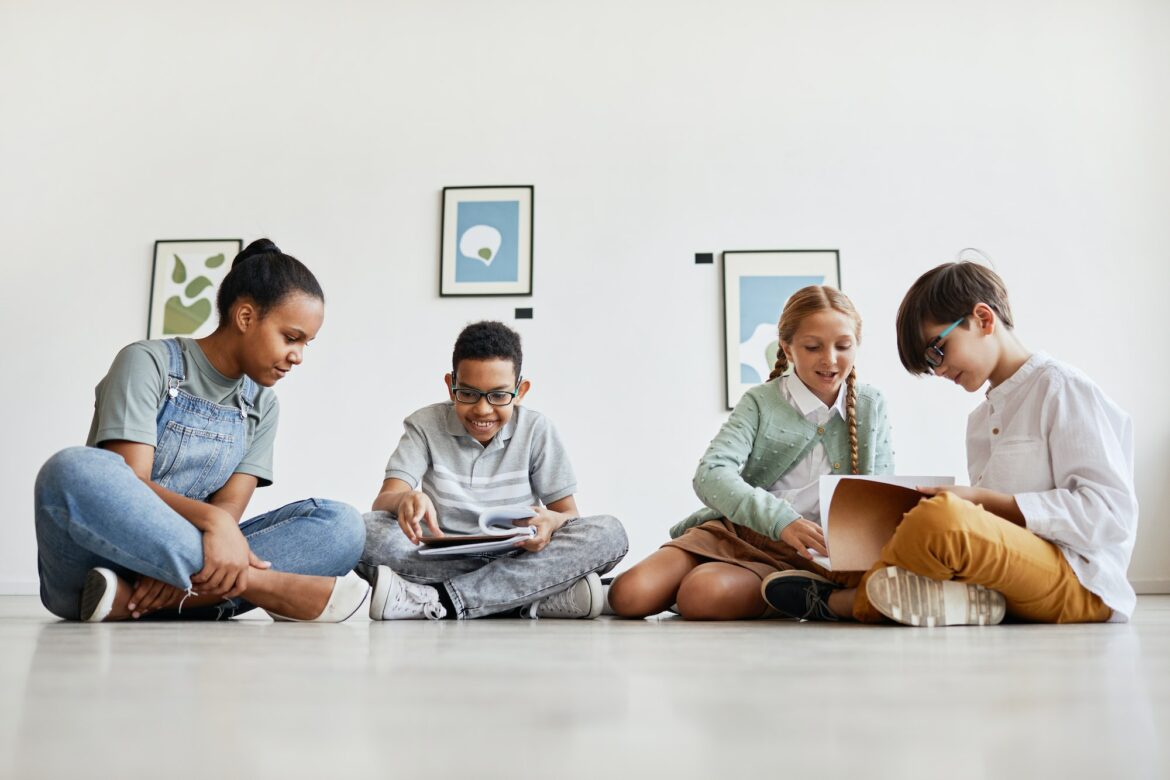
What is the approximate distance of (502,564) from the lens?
6.39 ft

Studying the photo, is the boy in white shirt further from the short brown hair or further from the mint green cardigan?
the mint green cardigan

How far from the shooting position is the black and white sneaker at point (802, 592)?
180 cm

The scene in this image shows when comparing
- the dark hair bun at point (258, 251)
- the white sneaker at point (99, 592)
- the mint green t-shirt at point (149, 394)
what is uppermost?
the dark hair bun at point (258, 251)

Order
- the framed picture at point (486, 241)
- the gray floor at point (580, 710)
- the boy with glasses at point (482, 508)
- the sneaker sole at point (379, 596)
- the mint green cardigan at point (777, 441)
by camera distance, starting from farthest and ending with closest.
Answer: the framed picture at point (486, 241)
the mint green cardigan at point (777, 441)
the boy with glasses at point (482, 508)
the sneaker sole at point (379, 596)
the gray floor at point (580, 710)

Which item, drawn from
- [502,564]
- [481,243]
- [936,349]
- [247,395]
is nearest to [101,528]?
[247,395]

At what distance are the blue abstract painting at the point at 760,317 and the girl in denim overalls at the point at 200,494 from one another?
2.17 meters

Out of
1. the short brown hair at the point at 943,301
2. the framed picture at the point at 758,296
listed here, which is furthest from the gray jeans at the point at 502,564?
the framed picture at the point at 758,296

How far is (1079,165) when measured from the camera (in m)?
3.86

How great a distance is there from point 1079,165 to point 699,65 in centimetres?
162

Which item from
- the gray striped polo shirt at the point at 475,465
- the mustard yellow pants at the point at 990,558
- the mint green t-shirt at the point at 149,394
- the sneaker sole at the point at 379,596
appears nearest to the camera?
the mustard yellow pants at the point at 990,558

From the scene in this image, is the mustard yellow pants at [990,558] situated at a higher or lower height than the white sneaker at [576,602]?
higher

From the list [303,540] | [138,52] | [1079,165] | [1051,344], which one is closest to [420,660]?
[303,540]

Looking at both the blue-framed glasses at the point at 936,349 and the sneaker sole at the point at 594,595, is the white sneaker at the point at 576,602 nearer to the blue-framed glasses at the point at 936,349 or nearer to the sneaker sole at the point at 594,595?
the sneaker sole at the point at 594,595

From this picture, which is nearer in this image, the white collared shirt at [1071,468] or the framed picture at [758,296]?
the white collared shirt at [1071,468]
